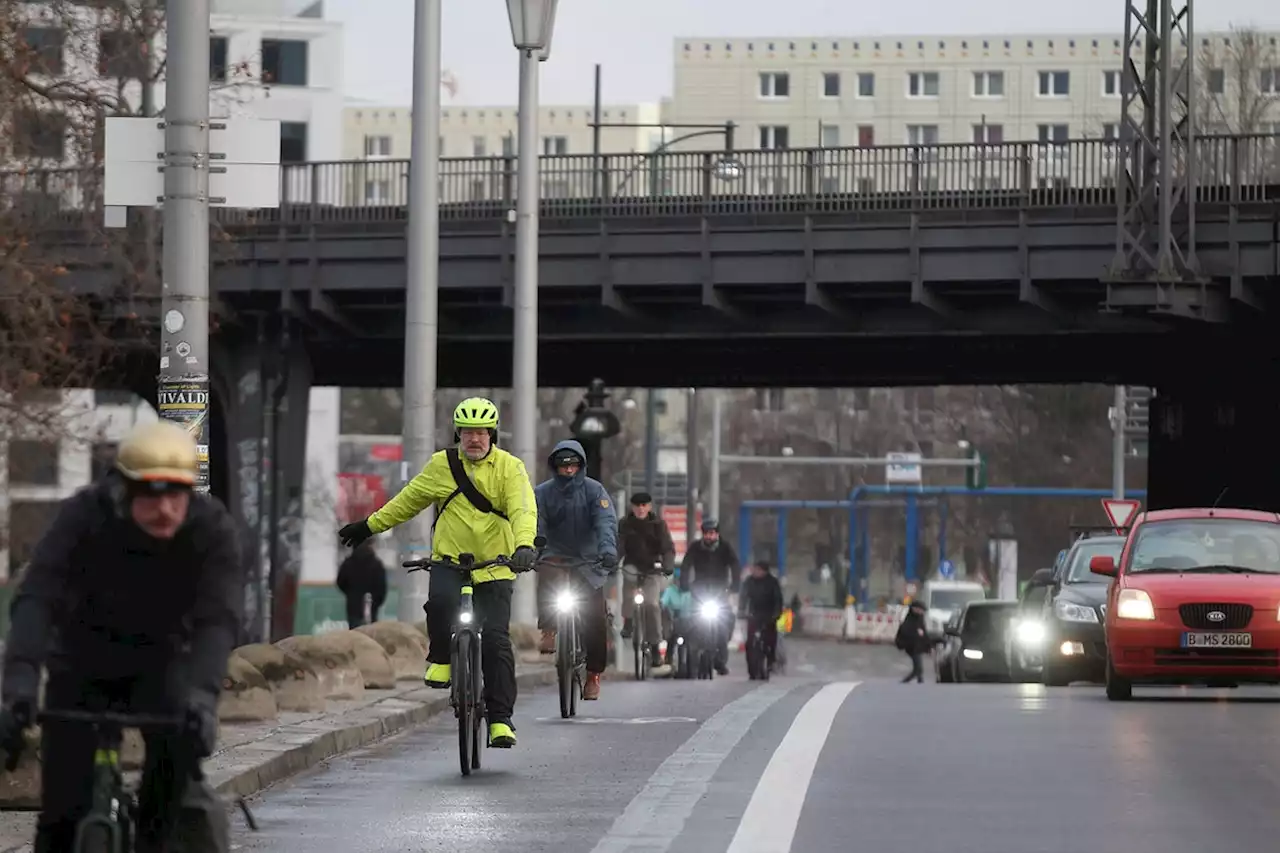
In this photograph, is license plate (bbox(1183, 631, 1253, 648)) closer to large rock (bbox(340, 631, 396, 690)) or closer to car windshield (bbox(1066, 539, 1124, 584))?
large rock (bbox(340, 631, 396, 690))

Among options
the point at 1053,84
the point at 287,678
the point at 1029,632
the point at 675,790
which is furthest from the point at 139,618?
the point at 1053,84

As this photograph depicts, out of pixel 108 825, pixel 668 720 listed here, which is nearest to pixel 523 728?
pixel 668 720

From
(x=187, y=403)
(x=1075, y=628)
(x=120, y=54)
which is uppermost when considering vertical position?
(x=120, y=54)

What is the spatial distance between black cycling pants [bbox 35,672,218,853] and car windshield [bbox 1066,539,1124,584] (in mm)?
21508

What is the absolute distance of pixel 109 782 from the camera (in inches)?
266

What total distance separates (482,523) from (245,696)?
2135 mm

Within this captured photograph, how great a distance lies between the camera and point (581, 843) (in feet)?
35.1

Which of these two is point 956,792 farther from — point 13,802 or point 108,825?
point 108,825

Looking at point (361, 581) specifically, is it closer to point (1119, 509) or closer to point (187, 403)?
point (1119, 509)

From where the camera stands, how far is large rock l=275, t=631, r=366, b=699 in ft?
57.4

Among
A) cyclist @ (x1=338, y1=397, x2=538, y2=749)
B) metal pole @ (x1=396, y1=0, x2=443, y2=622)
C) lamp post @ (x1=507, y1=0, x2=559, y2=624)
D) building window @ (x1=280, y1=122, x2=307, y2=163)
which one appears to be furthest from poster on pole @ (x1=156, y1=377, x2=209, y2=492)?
building window @ (x1=280, y1=122, x2=307, y2=163)

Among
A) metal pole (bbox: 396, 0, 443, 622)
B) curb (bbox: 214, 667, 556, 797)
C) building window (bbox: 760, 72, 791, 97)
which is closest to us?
curb (bbox: 214, 667, 556, 797)

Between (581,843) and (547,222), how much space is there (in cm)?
2931

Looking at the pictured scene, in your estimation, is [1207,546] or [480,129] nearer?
[1207,546]
